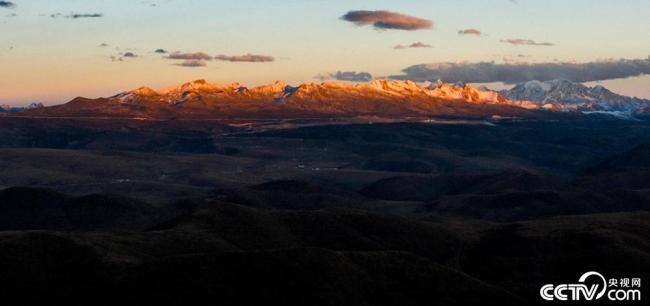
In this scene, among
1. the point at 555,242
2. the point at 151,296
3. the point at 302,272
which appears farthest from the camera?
the point at 555,242

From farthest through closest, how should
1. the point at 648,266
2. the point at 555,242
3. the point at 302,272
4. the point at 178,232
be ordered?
the point at 555,242
the point at 178,232
the point at 648,266
the point at 302,272

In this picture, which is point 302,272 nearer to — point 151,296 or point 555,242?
point 151,296

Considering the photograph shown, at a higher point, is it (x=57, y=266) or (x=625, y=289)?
(x=57, y=266)

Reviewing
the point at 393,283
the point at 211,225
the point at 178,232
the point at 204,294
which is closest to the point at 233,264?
the point at 204,294

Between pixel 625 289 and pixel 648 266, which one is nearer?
pixel 625 289

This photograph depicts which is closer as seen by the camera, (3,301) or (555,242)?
(3,301)

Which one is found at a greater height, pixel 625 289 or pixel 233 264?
pixel 233 264

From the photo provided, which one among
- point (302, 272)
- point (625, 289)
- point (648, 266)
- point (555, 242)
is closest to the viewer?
point (302, 272)

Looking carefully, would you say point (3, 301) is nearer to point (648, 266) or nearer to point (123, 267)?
point (123, 267)

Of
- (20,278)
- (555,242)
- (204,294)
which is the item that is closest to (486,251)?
(555,242)

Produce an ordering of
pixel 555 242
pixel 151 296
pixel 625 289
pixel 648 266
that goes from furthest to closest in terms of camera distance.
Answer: pixel 555 242
pixel 648 266
pixel 625 289
pixel 151 296
